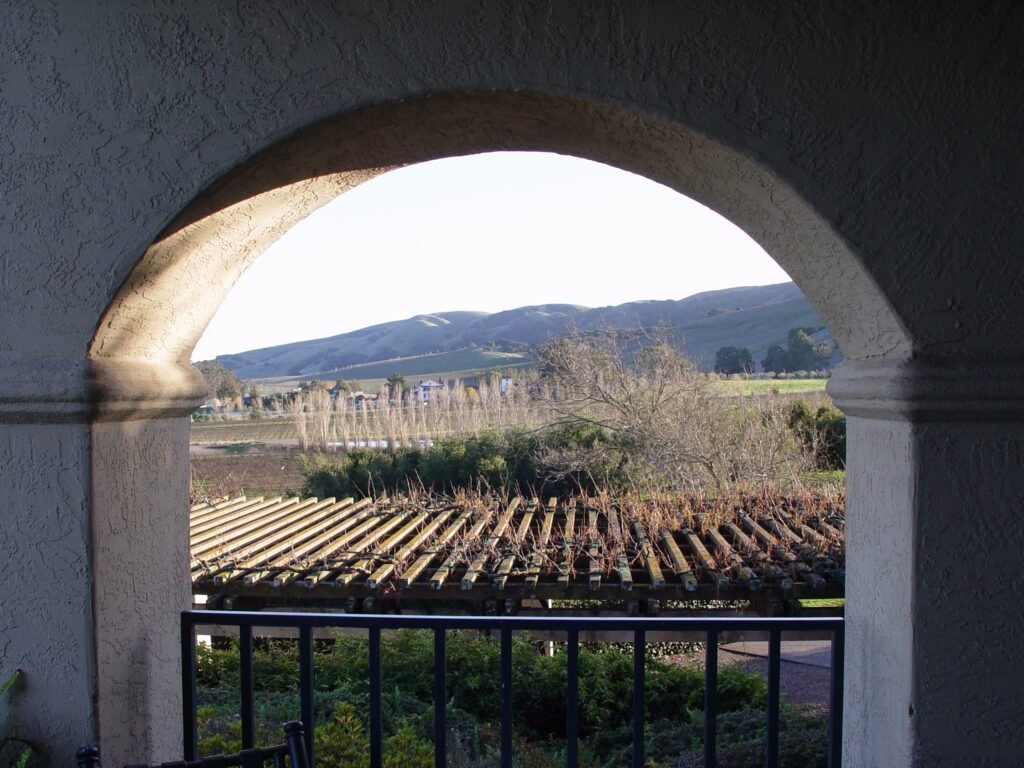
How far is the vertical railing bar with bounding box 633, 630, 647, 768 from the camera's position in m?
1.74

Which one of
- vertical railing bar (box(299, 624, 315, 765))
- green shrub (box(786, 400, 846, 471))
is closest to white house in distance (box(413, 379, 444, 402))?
green shrub (box(786, 400, 846, 471))

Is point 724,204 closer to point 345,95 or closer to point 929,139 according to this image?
point 929,139

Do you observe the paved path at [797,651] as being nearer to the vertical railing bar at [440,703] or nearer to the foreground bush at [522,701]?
the foreground bush at [522,701]

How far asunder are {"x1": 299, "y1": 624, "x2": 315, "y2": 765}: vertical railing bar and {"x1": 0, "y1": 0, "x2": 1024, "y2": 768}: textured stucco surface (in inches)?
14.3

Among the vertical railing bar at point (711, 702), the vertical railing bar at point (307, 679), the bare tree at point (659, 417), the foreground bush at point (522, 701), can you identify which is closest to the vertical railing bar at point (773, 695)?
the vertical railing bar at point (711, 702)

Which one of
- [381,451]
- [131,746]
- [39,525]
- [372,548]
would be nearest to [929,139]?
[39,525]

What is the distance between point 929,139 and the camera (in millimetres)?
1512

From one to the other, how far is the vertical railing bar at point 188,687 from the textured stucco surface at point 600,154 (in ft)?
0.35

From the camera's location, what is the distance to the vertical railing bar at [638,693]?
1.74m

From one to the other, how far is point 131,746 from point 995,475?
1.97m

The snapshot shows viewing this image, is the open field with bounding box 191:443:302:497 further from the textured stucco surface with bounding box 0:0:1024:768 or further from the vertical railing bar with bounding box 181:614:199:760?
the textured stucco surface with bounding box 0:0:1024:768

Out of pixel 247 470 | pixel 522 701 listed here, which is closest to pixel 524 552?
pixel 522 701

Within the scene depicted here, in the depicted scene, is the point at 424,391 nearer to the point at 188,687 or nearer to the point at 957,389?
the point at 188,687

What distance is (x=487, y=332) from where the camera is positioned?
4184 cm
